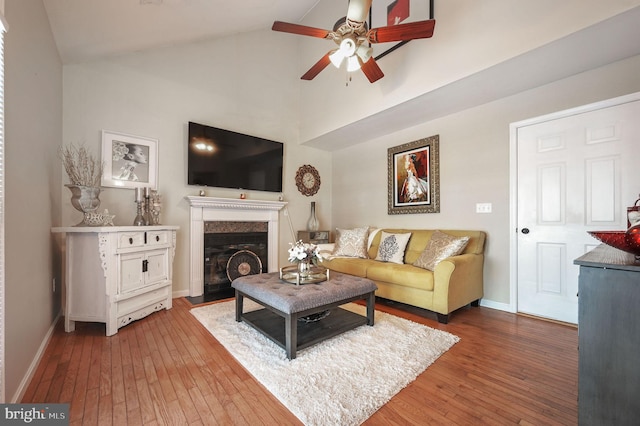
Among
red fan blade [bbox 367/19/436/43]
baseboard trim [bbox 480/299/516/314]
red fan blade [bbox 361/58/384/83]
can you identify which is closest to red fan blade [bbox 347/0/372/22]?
red fan blade [bbox 367/19/436/43]

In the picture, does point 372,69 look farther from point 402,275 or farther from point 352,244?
point 352,244

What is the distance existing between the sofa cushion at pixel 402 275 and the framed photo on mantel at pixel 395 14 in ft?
8.34

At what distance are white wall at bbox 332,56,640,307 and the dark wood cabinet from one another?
87.4 inches

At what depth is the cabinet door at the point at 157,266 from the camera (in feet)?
8.67

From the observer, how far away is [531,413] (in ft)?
4.43

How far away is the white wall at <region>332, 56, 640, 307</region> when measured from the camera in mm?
2369

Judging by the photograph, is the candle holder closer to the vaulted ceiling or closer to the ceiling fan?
the vaulted ceiling

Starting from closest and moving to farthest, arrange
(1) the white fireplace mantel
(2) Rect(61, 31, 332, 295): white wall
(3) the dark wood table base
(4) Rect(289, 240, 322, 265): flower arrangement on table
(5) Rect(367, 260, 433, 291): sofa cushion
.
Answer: (3) the dark wood table base < (4) Rect(289, 240, 322, 265): flower arrangement on table < (5) Rect(367, 260, 433, 291): sofa cushion < (2) Rect(61, 31, 332, 295): white wall < (1) the white fireplace mantel

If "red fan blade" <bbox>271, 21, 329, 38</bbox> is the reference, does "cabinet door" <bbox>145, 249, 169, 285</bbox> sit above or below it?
below

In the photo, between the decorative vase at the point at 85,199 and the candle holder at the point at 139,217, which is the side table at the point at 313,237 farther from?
the decorative vase at the point at 85,199

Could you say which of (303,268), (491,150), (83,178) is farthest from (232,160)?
(491,150)

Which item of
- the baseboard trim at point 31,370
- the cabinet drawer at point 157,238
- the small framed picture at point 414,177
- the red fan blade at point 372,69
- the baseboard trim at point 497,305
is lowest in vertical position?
the baseboard trim at point 497,305

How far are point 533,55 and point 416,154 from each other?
1.69 metres

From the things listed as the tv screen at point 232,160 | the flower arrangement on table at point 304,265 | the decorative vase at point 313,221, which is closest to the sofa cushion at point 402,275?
the flower arrangement on table at point 304,265
